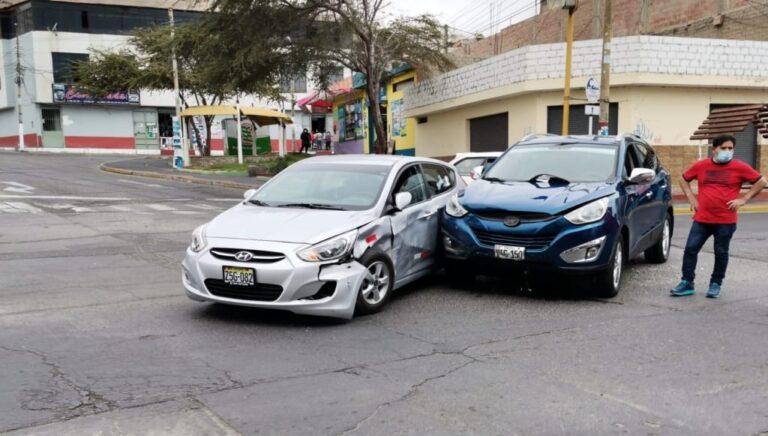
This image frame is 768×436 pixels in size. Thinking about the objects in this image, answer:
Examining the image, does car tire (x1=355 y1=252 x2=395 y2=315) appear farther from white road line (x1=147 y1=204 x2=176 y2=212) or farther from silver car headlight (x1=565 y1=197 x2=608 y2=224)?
white road line (x1=147 y1=204 x2=176 y2=212)

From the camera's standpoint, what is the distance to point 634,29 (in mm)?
31047

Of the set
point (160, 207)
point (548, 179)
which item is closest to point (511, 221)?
point (548, 179)

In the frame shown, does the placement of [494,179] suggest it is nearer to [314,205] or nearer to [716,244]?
[314,205]

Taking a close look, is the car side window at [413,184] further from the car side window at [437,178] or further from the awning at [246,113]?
the awning at [246,113]

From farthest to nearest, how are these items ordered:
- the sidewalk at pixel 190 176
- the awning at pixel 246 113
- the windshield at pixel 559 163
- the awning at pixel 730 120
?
the awning at pixel 246 113 < the sidewalk at pixel 190 176 < the awning at pixel 730 120 < the windshield at pixel 559 163

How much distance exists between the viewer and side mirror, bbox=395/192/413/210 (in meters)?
7.12

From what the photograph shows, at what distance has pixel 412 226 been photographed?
7.48 m

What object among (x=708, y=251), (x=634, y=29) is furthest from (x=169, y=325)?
(x=634, y=29)

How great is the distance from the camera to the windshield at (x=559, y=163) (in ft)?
26.3

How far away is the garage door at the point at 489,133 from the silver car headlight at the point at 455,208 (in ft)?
54.2

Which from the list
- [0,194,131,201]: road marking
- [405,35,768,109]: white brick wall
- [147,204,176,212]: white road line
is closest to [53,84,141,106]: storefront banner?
[0,194,131,201]: road marking

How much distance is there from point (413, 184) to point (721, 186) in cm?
333

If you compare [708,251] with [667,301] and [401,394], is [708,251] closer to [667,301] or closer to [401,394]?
[667,301]

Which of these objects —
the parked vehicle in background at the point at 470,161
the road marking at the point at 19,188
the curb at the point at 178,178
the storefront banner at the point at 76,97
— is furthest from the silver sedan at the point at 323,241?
the storefront banner at the point at 76,97
